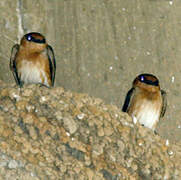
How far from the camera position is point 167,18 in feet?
22.5

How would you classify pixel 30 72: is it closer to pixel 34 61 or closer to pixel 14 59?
pixel 34 61

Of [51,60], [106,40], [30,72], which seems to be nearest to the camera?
[30,72]

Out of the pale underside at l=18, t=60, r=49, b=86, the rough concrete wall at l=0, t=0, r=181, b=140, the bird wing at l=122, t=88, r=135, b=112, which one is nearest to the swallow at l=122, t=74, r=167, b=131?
the bird wing at l=122, t=88, r=135, b=112

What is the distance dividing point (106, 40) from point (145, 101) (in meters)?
0.90

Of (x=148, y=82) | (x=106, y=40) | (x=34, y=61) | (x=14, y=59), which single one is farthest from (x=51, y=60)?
(x=148, y=82)

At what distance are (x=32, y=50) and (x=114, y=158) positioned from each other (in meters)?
1.38

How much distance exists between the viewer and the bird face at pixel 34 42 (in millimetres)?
6387

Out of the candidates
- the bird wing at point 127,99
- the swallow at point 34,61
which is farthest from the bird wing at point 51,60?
the bird wing at point 127,99

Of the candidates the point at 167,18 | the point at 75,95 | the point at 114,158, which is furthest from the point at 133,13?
the point at 114,158

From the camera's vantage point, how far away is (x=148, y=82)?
6395 millimetres

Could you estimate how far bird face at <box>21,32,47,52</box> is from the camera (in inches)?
251

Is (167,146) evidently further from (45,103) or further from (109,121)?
(45,103)

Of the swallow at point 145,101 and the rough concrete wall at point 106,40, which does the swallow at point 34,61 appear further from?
the swallow at point 145,101

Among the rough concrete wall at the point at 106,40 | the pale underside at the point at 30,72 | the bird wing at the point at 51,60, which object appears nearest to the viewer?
the pale underside at the point at 30,72
